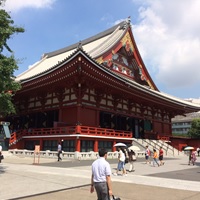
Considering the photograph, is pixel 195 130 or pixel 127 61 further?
pixel 195 130

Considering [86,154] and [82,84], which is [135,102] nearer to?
[82,84]

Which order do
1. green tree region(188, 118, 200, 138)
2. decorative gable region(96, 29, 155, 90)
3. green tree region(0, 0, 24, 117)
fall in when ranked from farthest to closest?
green tree region(188, 118, 200, 138) < decorative gable region(96, 29, 155, 90) < green tree region(0, 0, 24, 117)

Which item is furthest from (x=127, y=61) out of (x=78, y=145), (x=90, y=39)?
(x=78, y=145)

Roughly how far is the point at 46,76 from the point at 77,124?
5693 mm

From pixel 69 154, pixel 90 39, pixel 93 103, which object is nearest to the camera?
pixel 69 154

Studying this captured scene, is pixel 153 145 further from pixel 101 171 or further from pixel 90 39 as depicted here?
pixel 101 171


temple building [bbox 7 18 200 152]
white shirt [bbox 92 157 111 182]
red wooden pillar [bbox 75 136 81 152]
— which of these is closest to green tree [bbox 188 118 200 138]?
temple building [bbox 7 18 200 152]

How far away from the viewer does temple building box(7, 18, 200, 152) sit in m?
25.1

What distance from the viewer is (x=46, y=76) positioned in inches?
1015

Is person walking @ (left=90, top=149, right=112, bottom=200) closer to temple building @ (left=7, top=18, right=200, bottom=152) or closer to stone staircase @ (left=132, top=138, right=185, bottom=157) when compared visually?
temple building @ (left=7, top=18, right=200, bottom=152)

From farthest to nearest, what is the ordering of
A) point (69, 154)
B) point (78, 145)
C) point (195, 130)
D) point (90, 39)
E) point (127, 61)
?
point (195, 130) < point (90, 39) < point (127, 61) < point (78, 145) < point (69, 154)

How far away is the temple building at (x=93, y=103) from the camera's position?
25.1m

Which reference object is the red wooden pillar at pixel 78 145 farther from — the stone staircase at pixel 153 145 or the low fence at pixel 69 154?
the stone staircase at pixel 153 145

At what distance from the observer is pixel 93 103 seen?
28.5m
